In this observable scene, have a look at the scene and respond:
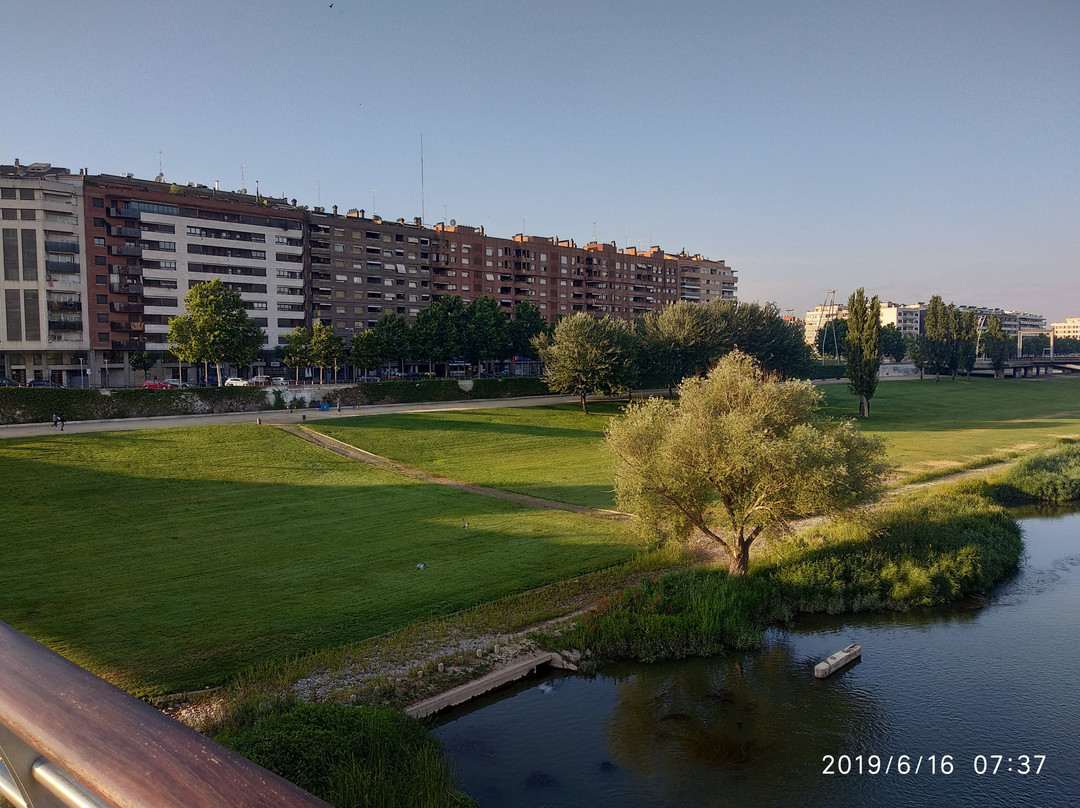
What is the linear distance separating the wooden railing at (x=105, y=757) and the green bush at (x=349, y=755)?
12.9m

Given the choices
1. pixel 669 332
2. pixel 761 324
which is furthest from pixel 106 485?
pixel 761 324

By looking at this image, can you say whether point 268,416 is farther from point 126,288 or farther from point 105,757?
point 105,757

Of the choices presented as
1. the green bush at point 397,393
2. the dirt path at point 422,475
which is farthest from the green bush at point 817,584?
the green bush at point 397,393

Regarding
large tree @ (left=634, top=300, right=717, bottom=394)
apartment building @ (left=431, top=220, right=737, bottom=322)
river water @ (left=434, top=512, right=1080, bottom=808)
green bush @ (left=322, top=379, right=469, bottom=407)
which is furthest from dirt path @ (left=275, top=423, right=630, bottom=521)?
apartment building @ (left=431, top=220, right=737, bottom=322)

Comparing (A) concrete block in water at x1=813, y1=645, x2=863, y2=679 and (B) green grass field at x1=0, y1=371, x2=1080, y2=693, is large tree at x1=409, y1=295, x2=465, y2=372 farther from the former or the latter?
(A) concrete block in water at x1=813, y1=645, x2=863, y2=679

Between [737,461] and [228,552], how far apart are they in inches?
805

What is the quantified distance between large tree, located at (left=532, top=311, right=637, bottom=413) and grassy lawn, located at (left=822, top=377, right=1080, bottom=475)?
24.5 m

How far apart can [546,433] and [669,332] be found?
2216 cm

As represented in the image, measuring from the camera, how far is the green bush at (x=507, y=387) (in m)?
75.9

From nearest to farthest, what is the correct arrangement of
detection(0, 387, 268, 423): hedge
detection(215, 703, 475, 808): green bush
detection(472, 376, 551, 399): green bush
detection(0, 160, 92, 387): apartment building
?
1. detection(215, 703, 475, 808): green bush
2. detection(0, 387, 268, 423): hedge
3. detection(472, 376, 551, 399): green bush
4. detection(0, 160, 92, 387): apartment building

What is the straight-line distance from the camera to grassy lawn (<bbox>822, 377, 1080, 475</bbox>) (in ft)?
185

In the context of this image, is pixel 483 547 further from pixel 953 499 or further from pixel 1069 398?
pixel 1069 398

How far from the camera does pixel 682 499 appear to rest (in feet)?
85.1

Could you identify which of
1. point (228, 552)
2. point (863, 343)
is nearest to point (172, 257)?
point (228, 552)
